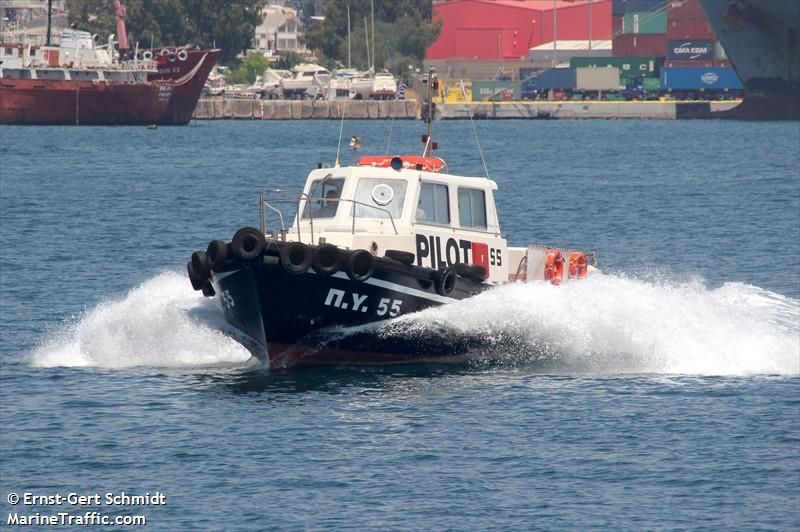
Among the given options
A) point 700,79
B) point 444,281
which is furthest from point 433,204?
point 700,79

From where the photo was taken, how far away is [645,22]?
16825cm

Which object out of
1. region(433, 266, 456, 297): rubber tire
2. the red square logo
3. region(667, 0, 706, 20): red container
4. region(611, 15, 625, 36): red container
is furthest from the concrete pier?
region(433, 266, 456, 297): rubber tire

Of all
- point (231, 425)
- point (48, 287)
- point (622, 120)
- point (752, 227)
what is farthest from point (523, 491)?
point (622, 120)

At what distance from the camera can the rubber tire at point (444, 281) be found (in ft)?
75.4

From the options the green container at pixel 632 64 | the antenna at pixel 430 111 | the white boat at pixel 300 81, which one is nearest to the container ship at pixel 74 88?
the white boat at pixel 300 81

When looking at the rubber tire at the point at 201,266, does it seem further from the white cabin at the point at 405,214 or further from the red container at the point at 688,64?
the red container at the point at 688,64

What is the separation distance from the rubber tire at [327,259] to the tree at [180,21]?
144246mm

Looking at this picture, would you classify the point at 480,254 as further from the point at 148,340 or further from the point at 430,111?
the point at 148,340

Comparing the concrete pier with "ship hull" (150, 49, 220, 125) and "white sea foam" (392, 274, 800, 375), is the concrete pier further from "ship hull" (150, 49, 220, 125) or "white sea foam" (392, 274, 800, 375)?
"white sea foam" (392, 274, 800, 375)

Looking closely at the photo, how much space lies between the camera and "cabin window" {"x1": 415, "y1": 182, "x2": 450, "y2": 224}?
24.2 meters

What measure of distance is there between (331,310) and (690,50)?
141073 mm

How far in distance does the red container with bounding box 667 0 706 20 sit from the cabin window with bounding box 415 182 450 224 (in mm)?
138378

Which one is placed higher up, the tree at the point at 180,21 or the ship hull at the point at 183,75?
the tree at the point at 180,21

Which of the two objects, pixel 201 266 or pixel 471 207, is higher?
pixel 471 207
